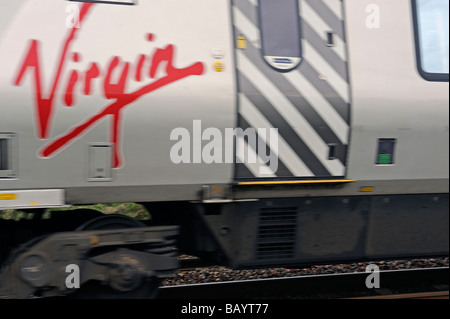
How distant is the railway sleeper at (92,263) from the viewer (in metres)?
3.93

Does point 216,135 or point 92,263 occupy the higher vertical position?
point 216,135

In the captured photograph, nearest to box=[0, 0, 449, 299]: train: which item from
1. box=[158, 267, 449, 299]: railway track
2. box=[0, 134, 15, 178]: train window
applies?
box=[0, 134, 15, 178]: train window

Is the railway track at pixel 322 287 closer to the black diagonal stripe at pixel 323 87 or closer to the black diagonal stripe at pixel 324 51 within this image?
the black diagonal stripe at pixel 323 87

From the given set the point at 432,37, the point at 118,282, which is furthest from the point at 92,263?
the point at 432,37

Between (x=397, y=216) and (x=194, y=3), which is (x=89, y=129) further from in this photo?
(x=397, y=216)

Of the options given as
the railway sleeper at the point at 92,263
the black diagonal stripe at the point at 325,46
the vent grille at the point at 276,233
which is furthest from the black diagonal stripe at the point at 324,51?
the railway sleeper at the point at 92,263

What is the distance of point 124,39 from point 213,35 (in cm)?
66

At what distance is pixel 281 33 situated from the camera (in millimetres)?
4301

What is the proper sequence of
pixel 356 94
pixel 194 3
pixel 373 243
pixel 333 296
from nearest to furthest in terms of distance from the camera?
pixel 194 3, pixel 356 94, pixel 373 243, pixel 333 296

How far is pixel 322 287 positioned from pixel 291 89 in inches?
89.3

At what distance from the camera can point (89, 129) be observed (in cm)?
377

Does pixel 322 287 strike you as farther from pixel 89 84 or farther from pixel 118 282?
pixel 89 84

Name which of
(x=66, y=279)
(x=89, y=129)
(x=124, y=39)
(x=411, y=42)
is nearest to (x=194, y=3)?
(x=124, y=39)

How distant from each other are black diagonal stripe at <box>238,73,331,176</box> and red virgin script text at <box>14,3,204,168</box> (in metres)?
0.49
